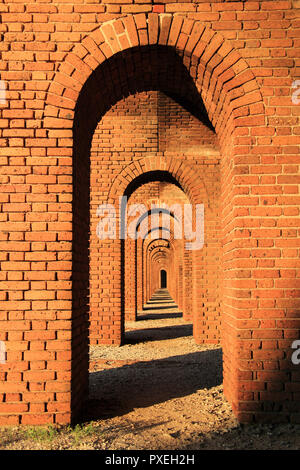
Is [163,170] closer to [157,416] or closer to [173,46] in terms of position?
[173,46]

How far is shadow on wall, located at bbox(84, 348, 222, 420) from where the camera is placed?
3.96 meters

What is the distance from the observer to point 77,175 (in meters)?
3.62

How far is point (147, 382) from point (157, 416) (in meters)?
Answer: 1.33

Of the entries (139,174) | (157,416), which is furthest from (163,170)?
(157,416)

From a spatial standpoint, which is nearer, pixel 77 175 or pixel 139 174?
pixel 77 175

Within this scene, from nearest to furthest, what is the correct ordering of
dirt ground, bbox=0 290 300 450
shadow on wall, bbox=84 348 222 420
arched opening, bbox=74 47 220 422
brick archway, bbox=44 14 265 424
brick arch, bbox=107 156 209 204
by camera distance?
dirt ground, bbox=0 290 300 450 < brick archway, bbox=44 14 265 424 < shadow on wall, bbox=84 348 222 420 < arched opening, bbox=74 47 220 422 < brick arch, bbox=107 156 209 204

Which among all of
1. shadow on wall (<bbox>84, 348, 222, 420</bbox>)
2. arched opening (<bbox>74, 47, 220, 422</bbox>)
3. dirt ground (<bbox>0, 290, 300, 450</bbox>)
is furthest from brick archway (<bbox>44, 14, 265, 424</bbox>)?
arched opening (<bbox>74, 47, 220, 422</bbox>)

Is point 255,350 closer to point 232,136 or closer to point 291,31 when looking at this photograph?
point 232,136

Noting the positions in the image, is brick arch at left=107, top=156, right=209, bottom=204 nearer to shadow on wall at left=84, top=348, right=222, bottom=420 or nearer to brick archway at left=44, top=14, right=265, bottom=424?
shadow on wall at left=84, top=348, right=222, bottom=420

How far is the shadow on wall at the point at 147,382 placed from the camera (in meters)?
3.96

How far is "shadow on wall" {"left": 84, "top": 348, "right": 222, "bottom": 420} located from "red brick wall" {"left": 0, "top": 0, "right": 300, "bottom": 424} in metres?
0.56

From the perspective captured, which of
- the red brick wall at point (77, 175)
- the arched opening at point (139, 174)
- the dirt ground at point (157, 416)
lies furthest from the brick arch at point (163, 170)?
the red brick wall at point (77, 175)

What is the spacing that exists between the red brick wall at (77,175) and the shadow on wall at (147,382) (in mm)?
560

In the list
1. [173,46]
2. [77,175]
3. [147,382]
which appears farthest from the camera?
[147,382]
